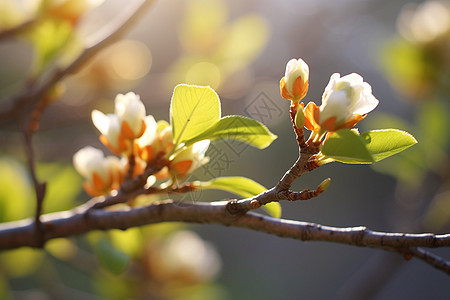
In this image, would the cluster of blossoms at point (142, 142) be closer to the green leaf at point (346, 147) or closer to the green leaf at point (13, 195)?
the green leaf at point (346, 147)

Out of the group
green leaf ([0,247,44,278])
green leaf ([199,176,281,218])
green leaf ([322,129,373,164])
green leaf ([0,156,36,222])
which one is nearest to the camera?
green leaf ([322,129,373,164])

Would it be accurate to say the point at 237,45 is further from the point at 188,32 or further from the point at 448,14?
the point at 448,14

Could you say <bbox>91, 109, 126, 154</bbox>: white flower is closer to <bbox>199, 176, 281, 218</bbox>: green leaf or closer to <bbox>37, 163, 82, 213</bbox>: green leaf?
<bbox>199, 176, 281, 218</bbox>: green leaf

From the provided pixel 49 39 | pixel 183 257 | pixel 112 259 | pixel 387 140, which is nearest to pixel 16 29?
pixel 49 39

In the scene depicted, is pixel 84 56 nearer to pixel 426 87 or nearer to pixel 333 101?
pixel 333 101

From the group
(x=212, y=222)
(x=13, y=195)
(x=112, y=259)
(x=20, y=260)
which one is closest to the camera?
(x=212, y=222)

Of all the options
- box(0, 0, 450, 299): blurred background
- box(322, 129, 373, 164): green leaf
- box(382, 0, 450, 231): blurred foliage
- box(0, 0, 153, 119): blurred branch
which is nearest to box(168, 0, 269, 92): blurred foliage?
box(0, 0, 450, 299): blurred background
